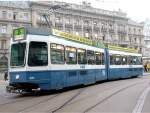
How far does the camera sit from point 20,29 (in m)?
18.0

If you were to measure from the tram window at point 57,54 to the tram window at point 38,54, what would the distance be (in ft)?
1.53

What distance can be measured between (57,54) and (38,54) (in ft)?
4.44

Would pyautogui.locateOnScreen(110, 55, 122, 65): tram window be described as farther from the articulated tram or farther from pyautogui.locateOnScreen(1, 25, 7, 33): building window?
pyautogui.locateOnScreen(1, 25, 7, 33): building window

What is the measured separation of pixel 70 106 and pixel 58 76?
5.30 metres

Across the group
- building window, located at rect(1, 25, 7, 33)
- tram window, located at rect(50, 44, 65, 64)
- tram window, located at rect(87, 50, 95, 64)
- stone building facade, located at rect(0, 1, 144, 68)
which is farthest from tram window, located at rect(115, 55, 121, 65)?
building window, located at rect(1, 25, 7, 33)

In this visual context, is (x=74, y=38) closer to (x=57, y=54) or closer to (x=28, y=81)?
(x=57, y=54)

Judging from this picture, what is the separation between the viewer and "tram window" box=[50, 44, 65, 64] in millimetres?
18391

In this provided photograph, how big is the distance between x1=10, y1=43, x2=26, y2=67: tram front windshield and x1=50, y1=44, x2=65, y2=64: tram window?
4.59ft

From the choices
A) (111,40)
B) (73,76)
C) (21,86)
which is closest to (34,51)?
(21,86)

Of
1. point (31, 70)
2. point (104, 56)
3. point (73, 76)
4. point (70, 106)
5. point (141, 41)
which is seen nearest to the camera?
point (70, 106)

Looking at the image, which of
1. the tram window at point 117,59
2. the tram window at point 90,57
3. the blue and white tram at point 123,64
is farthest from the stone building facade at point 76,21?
the tram window at point 90,57

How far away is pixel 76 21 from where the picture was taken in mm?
96000

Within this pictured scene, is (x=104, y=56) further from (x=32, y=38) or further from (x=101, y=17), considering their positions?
(x=101, y=17)

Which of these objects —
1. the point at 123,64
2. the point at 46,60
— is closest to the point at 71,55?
the point at 46,60
